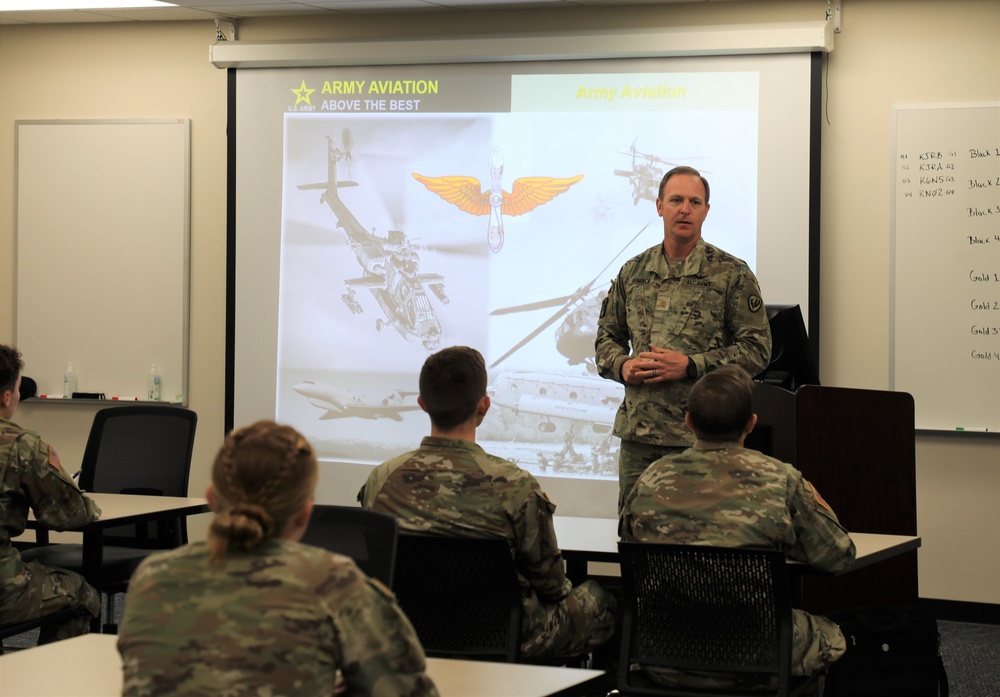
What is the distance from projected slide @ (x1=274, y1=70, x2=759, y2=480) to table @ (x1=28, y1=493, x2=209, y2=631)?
85.0 inches

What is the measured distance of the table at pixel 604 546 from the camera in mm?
2809

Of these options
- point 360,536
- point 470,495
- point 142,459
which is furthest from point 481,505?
point 142,459

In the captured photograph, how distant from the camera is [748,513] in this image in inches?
101

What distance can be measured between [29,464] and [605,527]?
1766 mm

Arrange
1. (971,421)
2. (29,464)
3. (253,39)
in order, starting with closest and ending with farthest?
(29,464)
(971,421)
(253,39)

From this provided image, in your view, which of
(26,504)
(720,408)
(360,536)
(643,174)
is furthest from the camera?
(643,174)

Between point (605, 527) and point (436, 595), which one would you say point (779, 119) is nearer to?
point (605, 527)

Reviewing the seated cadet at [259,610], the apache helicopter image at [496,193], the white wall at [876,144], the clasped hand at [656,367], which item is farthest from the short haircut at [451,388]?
the white wall at [876,144]

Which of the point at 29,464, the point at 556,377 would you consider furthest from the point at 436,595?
the point at 556,377

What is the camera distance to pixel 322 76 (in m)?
6.03

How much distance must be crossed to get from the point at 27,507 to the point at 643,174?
3.44 m

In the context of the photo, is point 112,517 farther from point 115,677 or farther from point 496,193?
point 496,193

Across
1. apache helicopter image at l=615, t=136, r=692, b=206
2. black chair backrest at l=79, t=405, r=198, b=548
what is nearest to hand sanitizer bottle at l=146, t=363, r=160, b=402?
black chair backrest at l=79, t=405, r=198, b=548

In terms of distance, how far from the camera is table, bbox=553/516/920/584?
281 cm
